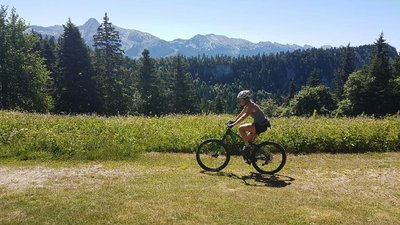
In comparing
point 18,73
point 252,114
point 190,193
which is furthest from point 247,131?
point 18,73

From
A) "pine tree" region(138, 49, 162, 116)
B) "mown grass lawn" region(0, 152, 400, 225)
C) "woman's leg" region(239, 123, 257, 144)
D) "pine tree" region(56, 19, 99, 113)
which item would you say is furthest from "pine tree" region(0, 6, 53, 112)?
"woman's leg" region(239, 123, 257, 144)

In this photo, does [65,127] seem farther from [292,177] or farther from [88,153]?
[292,177]

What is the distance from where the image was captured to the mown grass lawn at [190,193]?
7953 millimetres

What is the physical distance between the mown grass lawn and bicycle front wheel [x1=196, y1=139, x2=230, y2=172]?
0.38 meters

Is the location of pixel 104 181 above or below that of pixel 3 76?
below

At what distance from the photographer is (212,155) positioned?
12969 mm

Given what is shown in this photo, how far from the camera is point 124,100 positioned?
6131 centimetres

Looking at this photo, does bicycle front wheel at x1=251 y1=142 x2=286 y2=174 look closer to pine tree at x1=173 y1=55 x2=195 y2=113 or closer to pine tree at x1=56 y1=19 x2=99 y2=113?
pine tree at x1=56 y1=19 x2=99 y2=113

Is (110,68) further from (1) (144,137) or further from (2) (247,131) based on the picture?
(2) (247,131)

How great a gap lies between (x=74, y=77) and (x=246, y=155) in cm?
4551

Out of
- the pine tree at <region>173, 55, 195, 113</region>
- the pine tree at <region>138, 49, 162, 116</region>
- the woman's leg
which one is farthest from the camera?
the pine tree at <region>173, 55, 195, 113</region>

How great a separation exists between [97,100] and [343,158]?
145ft

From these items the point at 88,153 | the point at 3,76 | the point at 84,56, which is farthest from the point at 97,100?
the point at 88,153

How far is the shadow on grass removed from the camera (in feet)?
35.5
